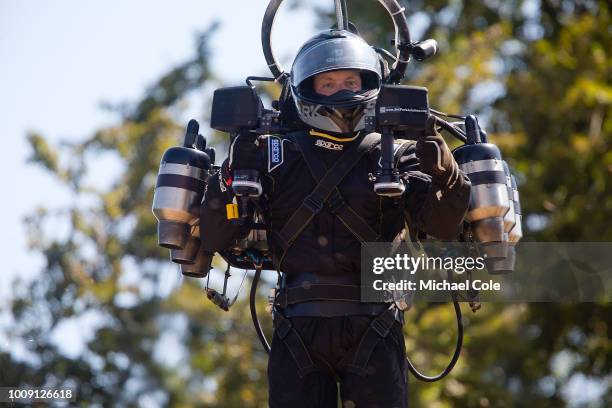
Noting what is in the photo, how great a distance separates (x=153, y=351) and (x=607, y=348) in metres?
8.50

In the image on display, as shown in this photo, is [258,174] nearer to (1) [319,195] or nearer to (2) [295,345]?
(1) [319,195]

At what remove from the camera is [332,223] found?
20.7 feet

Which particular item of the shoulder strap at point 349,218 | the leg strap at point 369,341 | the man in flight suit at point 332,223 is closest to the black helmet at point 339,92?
the man in flight suit at point 332,223

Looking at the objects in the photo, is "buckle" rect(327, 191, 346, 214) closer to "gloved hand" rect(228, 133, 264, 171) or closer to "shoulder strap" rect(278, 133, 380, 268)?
"shoulder strap" rect(278, 133, 380, 268)

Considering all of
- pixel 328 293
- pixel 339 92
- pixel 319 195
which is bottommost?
pixel 328 293

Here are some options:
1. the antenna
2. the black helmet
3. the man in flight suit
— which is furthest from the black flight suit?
the antenna

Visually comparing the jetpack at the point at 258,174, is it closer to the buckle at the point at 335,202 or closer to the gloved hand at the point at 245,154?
the gloved hand at the point at 245,154

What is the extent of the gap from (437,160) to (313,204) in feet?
2.57

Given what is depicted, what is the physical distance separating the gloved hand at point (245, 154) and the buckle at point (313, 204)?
12.5 inches

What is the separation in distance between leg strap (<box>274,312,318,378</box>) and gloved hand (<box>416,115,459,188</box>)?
1145 mm

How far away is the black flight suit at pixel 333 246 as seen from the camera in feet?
20.1

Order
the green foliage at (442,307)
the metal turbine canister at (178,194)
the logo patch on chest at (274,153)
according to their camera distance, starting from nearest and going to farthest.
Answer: the logo patch on chest at (274,153)
the metal turbine canister at (178,194)
the green foliage at (442,307)

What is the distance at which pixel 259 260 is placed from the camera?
22.7ft

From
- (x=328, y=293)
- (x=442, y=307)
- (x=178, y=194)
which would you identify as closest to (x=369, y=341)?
(x=328, y=293)
